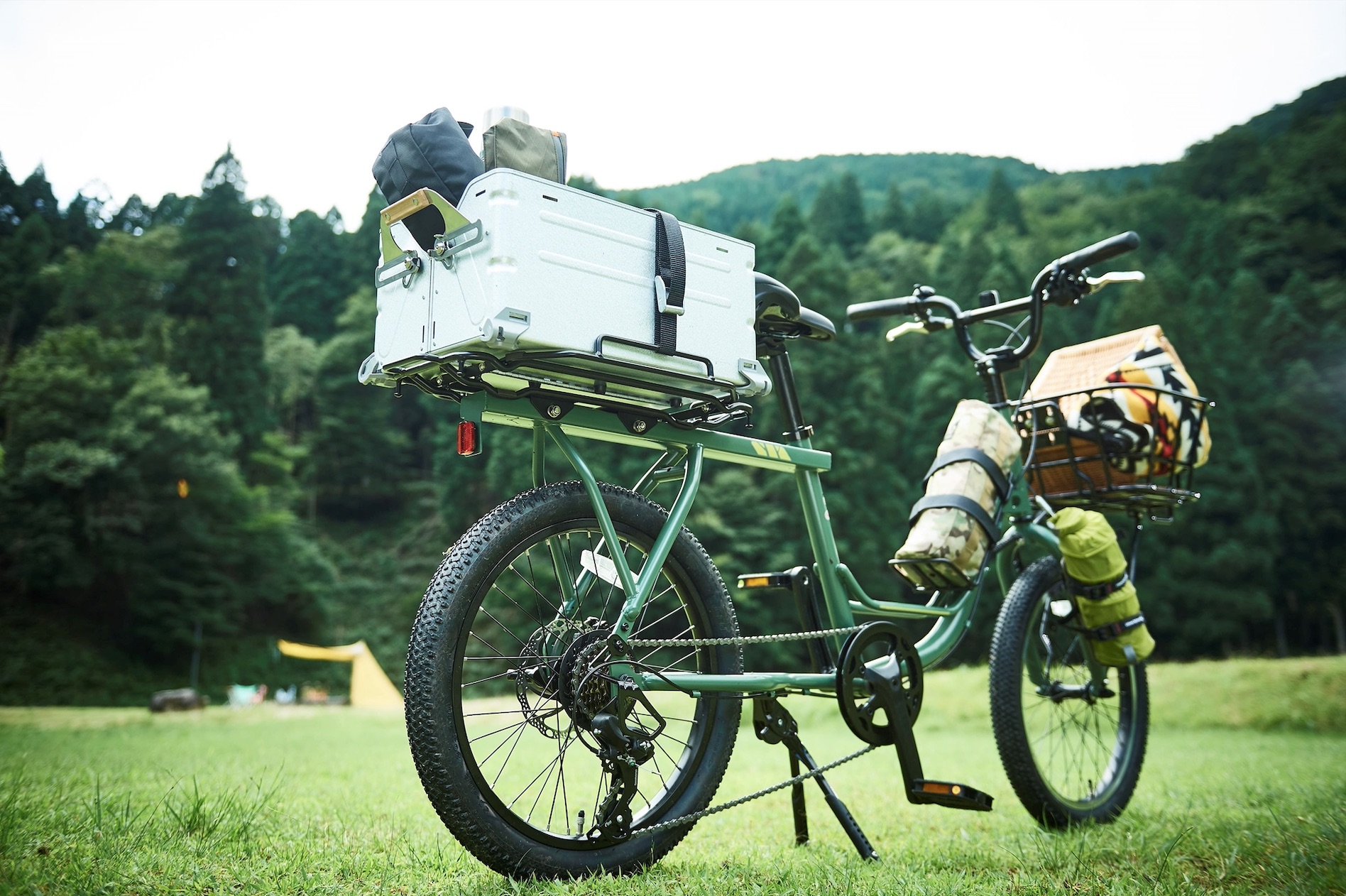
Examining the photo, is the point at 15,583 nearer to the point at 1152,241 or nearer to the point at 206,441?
the point at 206,441

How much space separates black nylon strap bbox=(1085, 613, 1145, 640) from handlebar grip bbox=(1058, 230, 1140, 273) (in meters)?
1.22

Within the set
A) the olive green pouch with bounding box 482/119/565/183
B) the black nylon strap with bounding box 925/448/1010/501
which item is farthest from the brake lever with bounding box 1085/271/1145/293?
the olive green pouch with bounding box 482/119/565/183

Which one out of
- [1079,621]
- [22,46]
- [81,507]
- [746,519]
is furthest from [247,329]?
[1079,621]

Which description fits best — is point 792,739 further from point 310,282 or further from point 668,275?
point 310,282

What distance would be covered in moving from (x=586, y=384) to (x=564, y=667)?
69 centimetres

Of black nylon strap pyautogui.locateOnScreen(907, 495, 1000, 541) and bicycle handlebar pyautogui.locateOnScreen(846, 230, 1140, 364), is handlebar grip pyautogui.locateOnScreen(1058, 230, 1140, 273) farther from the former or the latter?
black nylon strap pyautogui.locateOnScreen(907, 495, 1000, 541)

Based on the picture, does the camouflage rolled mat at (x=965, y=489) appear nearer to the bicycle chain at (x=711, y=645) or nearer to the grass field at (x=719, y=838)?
the bicycle chain at (x=711, y=645)

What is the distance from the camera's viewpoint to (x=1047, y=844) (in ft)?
8.71

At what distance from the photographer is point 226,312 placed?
118 ft

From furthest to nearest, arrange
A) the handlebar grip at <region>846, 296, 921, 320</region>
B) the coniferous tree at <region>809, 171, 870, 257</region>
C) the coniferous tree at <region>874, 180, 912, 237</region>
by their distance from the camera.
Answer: the coniferous tree at <region>874, 180, 912, 237</region> < the coniferous tree at <region>809, 171, 870, 257</region> < the handlebar grip at <region>846, 296, 921, 320</region>

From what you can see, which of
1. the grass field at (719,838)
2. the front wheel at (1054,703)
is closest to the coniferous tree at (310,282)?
the grass field at (719,838)

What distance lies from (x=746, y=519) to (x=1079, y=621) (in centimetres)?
2447

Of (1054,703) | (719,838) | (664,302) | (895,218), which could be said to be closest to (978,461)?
(1054,703)

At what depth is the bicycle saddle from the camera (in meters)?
2.77
